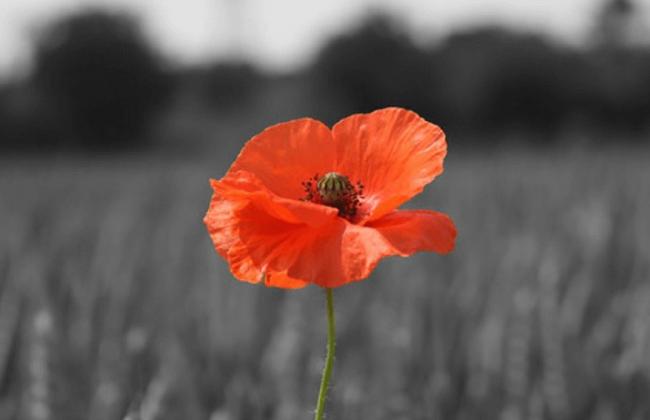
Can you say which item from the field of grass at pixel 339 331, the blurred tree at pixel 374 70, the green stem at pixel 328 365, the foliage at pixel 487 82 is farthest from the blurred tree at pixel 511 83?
the green stem at pixel 328 365

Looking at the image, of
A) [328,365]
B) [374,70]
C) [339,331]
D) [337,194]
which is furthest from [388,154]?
[374,70]

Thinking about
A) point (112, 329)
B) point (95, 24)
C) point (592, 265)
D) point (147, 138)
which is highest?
point (95, 24)

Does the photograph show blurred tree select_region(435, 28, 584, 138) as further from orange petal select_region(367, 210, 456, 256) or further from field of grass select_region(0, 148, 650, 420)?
orange petal select_region(367, 210, 456, 256)

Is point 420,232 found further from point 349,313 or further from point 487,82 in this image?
point 487,82

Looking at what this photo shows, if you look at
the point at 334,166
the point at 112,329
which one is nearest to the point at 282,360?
the point at 112,329

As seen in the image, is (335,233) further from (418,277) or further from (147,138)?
(147,138)

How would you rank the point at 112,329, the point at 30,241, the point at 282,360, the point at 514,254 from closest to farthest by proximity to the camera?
1. the point at 282,360
2. the point at 112,329
3. the point at 514,254
4. the point at 30,241
